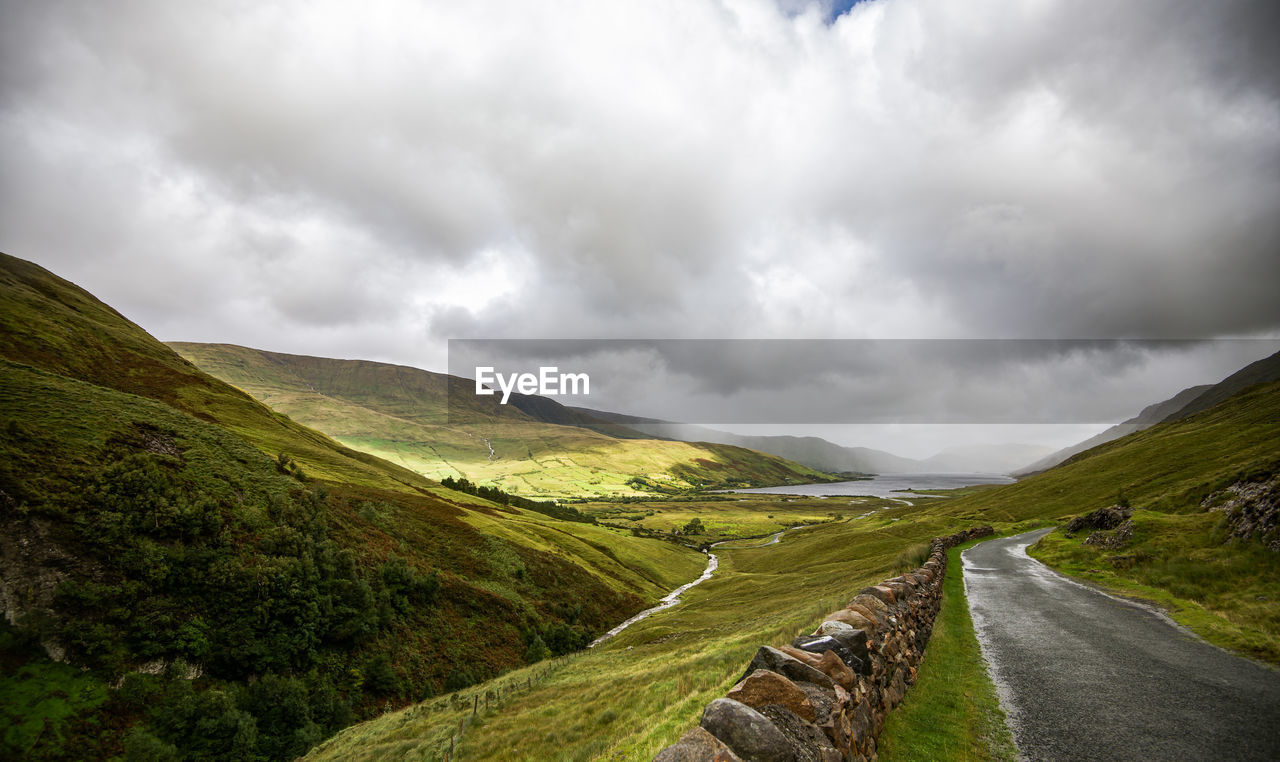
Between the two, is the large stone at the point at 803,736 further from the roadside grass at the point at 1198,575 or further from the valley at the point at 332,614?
the roadside grass at the point at 1198,575

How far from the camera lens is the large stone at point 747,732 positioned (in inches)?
246

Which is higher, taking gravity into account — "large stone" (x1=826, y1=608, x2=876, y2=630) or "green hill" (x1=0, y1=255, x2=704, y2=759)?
"large stone" (x1=826, y1=608, x2=876, y2=630)

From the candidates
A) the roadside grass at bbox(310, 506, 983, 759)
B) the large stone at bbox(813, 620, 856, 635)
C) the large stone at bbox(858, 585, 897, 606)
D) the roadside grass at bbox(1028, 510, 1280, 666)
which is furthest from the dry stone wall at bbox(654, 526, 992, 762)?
the roadside grass at bbox(1028, 510, 1280, 666)

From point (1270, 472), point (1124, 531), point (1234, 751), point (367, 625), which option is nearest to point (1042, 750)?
point (1234, 751)

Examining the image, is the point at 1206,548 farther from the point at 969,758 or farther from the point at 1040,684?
the point at 969,758

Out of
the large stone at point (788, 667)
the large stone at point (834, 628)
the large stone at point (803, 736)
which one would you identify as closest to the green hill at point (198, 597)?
the large stone at point (788, 667)

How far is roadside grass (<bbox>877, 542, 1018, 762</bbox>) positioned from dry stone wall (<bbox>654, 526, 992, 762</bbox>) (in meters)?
0.34

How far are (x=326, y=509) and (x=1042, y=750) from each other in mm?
54634

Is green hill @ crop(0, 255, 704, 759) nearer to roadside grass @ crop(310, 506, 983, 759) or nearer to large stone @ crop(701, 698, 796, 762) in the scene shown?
roadside grass @ crop(310, 506, 983, 759)

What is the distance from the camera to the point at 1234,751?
7.49 metres

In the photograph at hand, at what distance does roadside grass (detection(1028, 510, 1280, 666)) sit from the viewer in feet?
45.5

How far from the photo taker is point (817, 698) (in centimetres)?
748

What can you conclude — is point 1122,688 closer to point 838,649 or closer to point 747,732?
point 838,649

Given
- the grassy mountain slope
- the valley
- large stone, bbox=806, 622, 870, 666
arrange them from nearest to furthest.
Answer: large stone, bbox=806, 622, 870, 666
the grassy mountain slope
the valley
